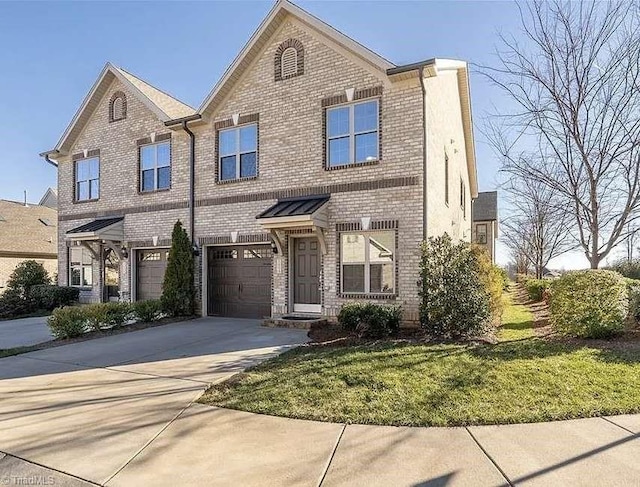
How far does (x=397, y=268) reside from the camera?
10.7 metres

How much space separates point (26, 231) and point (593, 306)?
29.9 meters

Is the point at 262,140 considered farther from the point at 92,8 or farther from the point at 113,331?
the point at 113,331

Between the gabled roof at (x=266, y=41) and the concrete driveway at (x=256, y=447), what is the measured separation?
9.07 metres

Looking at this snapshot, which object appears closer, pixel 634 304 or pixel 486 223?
pixel 634 304

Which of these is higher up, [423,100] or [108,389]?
[423,100]

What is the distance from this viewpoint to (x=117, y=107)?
16578mm

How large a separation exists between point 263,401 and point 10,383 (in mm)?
4452

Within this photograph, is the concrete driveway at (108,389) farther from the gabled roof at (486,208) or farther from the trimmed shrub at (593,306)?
the gabled roof at (486,208)

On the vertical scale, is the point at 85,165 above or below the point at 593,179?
above

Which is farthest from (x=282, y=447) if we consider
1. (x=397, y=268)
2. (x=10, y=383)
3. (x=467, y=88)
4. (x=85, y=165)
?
(x=85, y=165)

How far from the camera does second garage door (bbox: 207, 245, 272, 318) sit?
13.3 metres

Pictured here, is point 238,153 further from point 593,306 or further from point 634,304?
point 634,304

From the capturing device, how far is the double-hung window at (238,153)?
13266 mm

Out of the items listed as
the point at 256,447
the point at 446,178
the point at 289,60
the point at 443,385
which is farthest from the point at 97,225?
the point at 443,385
